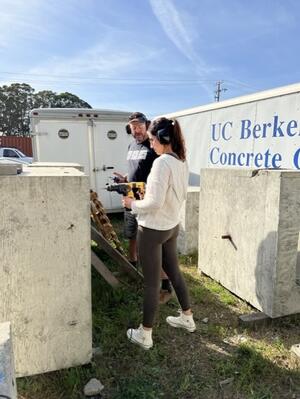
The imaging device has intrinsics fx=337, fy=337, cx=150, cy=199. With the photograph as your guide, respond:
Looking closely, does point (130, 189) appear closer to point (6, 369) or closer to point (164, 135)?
point (164, 135)

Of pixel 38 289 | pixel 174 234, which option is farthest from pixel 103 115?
pixel 38 289

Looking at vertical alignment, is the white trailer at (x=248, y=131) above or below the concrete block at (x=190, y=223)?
above

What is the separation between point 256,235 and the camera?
3.26 metres

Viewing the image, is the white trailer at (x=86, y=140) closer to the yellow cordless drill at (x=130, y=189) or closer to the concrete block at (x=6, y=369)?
the yellow cordless drill at (x=130, y=189)

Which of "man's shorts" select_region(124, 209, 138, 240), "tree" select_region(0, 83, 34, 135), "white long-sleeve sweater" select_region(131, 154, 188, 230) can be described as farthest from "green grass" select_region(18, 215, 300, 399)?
"tree" select_region(0, 83, 34, 135)

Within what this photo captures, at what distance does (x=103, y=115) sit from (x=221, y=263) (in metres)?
4.84

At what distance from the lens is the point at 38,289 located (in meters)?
2.20

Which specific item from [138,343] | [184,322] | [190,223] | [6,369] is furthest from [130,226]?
[6,369]

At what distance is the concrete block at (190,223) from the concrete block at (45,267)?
293 cm

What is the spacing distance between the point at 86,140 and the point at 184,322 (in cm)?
536

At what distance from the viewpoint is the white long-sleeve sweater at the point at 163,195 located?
2.40 m

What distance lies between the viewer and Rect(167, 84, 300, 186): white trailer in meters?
4.24

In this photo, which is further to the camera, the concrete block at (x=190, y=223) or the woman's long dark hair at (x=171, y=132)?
the concrete block at (x=190, y=223)

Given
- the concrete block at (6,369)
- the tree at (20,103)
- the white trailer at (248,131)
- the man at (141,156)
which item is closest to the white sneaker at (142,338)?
the man at (141,156)
